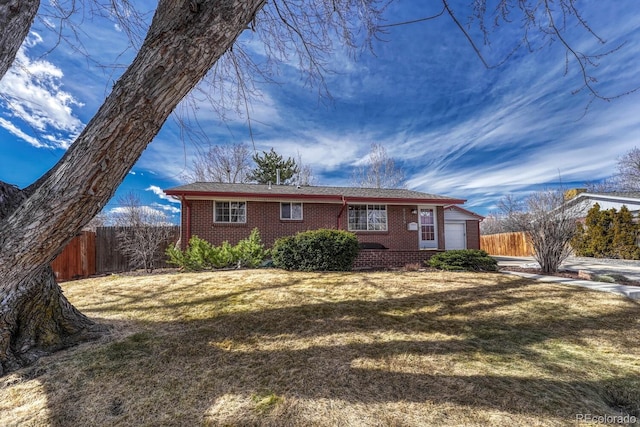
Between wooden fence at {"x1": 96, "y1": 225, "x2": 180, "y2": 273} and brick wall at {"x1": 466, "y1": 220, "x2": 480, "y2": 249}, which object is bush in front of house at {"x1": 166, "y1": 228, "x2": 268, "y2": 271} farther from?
brick wall at {"x1": 466, "y1": 220, "x2": 480, "y2": 249}

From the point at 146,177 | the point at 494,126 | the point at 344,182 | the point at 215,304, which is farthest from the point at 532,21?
the point at 344,182

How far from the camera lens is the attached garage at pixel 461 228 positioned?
55.8 feet

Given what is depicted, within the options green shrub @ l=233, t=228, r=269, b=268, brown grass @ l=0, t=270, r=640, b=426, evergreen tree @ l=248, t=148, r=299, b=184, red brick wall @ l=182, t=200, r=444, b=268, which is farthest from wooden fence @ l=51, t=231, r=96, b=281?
evergreen tree @ l=248, t=148, r=299, b=184

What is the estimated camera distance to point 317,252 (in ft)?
25.2

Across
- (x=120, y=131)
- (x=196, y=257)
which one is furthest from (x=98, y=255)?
(x=120, y=131)

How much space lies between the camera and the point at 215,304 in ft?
14.3

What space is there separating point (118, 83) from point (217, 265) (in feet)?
23.5

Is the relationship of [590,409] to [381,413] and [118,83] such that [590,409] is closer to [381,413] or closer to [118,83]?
[381,413]

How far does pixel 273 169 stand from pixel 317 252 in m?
15.5

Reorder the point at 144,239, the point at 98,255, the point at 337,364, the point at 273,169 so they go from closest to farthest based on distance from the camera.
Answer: the point at 337,364
the point at 144,239
the point at 98,255
the point at 273,169

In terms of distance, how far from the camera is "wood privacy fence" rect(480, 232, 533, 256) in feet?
63.5

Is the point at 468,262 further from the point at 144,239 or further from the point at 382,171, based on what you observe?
the point at 382,171

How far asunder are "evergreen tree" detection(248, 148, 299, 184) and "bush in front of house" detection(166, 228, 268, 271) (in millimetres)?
13313

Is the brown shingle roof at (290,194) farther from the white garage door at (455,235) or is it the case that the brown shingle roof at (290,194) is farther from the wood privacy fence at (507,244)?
the wood privacy fence at (507,244)
